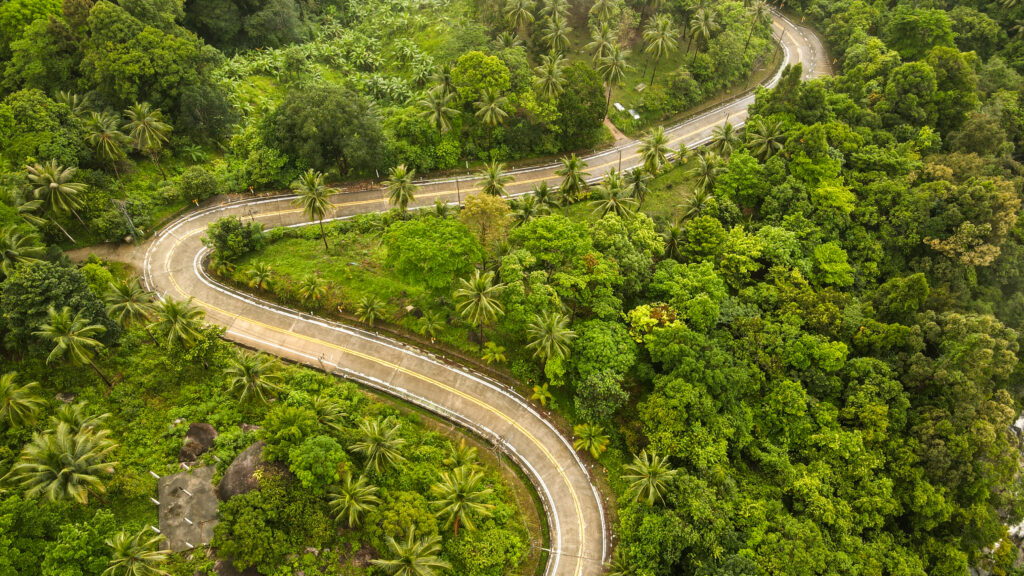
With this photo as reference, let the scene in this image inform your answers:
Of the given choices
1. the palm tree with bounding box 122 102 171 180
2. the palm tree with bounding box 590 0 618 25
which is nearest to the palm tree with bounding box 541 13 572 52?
the palm tree with bounding box 590 0 618 25

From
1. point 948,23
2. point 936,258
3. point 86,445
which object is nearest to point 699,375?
point 936,258

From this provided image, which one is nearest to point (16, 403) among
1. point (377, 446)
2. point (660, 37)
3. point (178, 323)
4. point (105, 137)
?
point (178, 323)

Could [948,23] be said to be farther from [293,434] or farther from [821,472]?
[293,434]

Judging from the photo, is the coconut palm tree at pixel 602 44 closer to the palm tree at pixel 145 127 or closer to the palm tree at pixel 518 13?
the palm tree at pixel 518 13

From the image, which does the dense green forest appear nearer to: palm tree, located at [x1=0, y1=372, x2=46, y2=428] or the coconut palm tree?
palm tree, located at [x1=0, y1=372, x2=46, y2=428]

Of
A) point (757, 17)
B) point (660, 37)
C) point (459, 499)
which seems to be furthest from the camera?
point (757, 17)

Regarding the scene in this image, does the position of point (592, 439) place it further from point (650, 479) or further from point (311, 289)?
point (311, 289)
